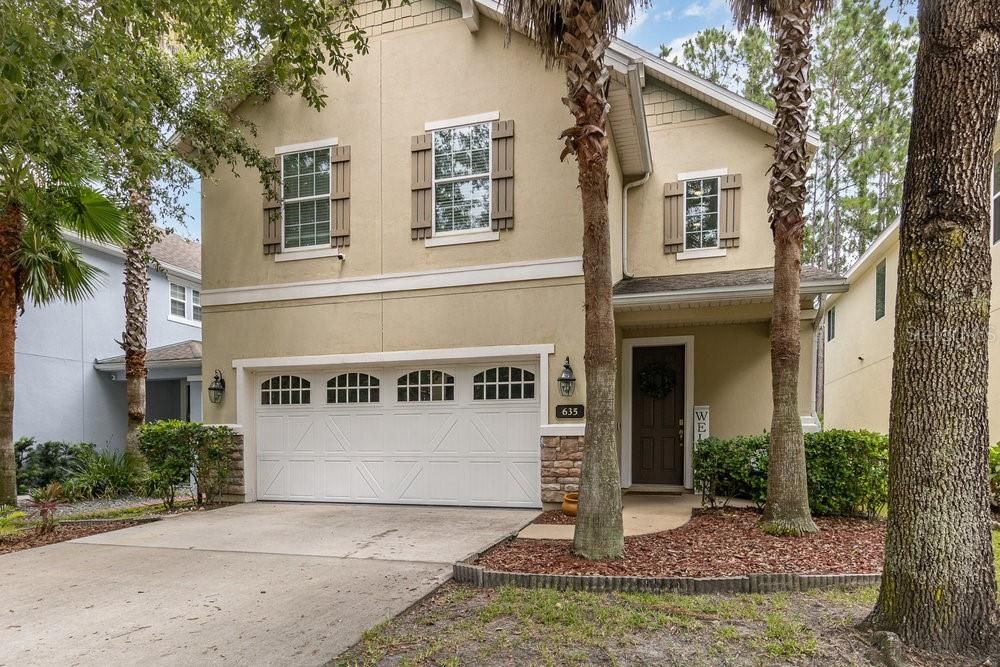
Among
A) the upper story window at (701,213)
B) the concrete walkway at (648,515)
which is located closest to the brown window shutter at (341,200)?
the concrete walkway at (648,515)

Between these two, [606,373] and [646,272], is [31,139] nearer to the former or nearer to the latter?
[606,373]

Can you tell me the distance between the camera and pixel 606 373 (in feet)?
19.4

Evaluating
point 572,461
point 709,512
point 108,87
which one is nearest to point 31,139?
point 108,87

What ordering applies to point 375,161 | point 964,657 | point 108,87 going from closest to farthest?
point 964,657, point 108,87, point 375,161

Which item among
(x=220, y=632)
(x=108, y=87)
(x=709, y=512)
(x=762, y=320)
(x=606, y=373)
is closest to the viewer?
(x=220, y=632)

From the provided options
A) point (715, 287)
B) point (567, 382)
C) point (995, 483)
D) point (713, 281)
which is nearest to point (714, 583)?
point (567, 382)

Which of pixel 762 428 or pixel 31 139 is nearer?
pixel 31 139

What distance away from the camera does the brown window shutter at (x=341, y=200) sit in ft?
32.3

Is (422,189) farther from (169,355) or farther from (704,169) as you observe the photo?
(169,355)

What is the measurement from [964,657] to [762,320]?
7253 millimetres

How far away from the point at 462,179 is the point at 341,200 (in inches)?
78.9

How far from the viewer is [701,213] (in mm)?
11062

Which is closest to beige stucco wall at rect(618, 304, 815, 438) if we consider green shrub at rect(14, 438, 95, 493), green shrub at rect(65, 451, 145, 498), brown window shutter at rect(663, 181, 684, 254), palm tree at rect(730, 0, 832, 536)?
brown window shutter at rect(663, 181, 684, 254)

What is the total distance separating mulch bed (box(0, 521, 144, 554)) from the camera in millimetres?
7421
